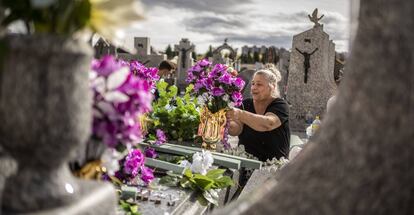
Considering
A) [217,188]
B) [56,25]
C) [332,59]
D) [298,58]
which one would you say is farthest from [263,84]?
[332,59]

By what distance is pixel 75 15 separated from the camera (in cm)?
119

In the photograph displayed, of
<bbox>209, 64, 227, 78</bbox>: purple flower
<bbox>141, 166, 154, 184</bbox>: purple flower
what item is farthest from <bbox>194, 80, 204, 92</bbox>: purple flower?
<bbox>141, 166, 154, 184</bbox>: purple flower

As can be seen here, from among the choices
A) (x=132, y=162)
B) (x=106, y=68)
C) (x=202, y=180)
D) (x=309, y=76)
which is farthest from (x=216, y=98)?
(x=309, y=76)

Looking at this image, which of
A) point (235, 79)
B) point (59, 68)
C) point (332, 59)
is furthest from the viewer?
point (332, 59)

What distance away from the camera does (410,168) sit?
143 cm

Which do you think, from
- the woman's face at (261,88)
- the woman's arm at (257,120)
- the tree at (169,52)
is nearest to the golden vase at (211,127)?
the woman's arm at (257,120)

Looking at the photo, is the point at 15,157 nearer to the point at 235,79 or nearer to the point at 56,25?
the point at 56,25

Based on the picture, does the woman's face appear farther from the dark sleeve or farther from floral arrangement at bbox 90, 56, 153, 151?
floral arrangement at bbox 90, 56, 153, 151

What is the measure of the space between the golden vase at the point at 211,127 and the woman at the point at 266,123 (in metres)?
0.46

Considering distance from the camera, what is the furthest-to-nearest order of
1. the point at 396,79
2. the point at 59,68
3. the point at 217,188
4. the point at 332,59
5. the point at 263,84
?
the point at 332,59 → the point at 263,84 → the point at 217,188 → the point at 396,79 → the point at 59,68

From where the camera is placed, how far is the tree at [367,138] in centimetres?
134

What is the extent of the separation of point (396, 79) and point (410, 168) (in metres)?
0.26

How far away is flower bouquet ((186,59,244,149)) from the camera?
455 cm

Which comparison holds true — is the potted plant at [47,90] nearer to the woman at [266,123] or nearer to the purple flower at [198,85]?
the purple flower at [198,85]
